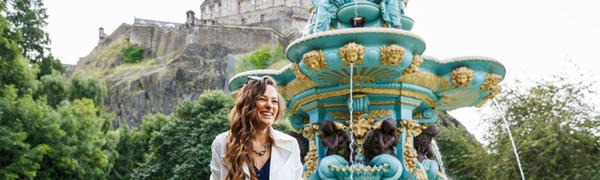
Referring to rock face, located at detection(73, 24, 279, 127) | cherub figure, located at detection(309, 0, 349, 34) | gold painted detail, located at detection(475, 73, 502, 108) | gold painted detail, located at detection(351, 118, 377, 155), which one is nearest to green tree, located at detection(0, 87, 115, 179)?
cherub figure, located at detection(309, 0, 349, 34)

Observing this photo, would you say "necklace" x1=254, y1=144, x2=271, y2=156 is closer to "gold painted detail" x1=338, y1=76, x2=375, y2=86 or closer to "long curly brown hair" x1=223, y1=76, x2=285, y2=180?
"long curly brown hair" x1=223, y1=76, x2=285, y2=180

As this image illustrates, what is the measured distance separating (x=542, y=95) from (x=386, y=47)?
1874 centimetres

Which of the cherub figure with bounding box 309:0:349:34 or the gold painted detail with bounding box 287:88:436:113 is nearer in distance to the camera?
the gold painted detail with bounding box 287:88:436:113

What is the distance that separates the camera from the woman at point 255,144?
3.08 meters

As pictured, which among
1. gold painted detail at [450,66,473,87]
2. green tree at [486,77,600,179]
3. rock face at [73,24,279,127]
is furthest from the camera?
rock face at [73,24,279,127]

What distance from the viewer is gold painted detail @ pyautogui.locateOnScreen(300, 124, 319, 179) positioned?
7.21 m

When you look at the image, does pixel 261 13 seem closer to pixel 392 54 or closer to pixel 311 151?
pixel 311 151

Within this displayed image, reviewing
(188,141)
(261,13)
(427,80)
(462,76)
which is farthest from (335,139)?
(261,13)

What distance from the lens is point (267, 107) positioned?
127 inches

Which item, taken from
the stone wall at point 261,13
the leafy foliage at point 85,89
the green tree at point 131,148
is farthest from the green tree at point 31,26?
the stone wall at point 261,13

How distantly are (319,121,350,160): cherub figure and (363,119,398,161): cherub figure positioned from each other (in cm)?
21

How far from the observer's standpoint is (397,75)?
6.86 metres

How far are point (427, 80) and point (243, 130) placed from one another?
15.0 ft

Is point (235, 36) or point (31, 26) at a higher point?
point (235, 36)
